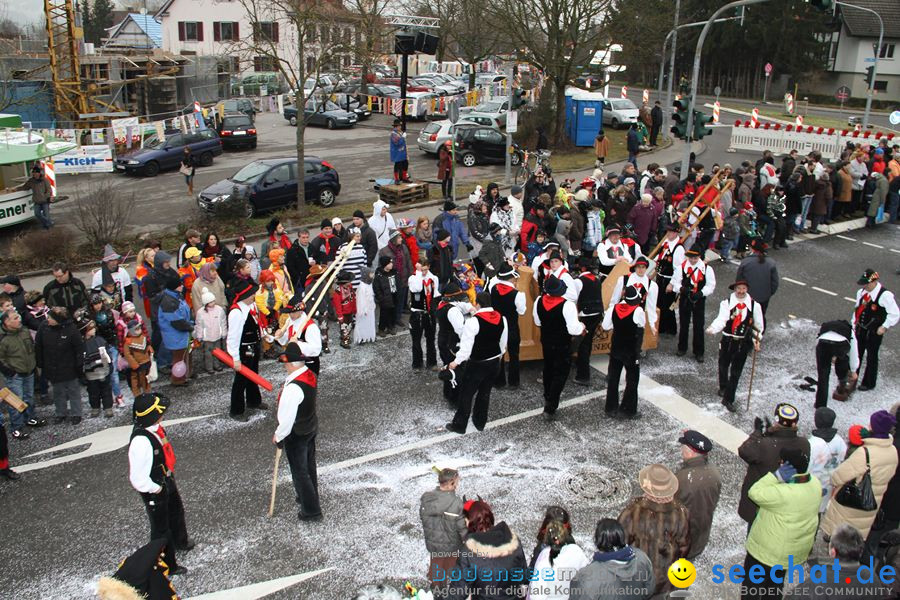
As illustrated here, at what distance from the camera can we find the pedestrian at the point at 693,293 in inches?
400

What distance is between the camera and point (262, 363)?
34.3 ft

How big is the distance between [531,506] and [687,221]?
841 centimetres

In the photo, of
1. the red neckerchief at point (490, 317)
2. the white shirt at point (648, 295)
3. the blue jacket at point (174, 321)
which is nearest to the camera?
the red neckerchief at point (490, 317)

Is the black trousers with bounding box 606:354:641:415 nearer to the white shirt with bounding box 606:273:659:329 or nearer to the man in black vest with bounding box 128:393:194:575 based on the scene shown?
the white shirt with bounding box 606:273:659:329

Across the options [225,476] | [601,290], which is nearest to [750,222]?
[601,290]

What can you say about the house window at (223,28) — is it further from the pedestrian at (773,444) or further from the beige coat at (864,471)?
A: the beige coat at (864,471)

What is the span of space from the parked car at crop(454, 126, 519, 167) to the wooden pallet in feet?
17.1

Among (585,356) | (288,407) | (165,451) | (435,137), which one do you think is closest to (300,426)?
(288,407)

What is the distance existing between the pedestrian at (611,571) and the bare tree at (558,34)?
80.9 ft

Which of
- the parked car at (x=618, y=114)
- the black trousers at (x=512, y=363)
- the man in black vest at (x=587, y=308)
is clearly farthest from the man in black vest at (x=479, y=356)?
the parked car at (x=618, y=114)

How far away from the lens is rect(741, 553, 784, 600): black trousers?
5.43m

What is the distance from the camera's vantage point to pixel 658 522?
4883 millimetres

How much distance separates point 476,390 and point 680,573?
365 centimetres

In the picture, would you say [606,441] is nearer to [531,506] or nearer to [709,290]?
[531,506]
